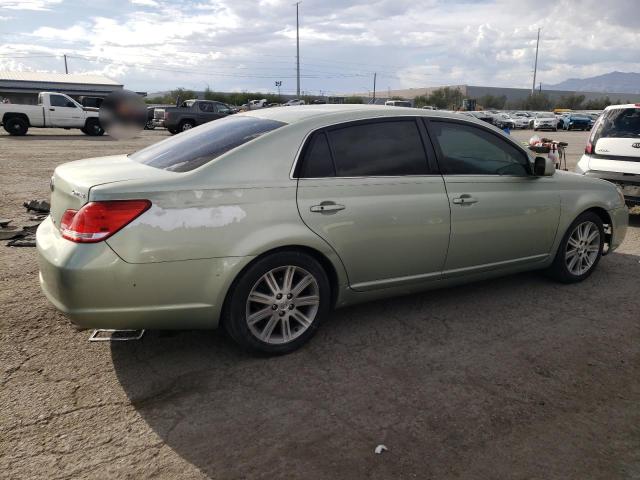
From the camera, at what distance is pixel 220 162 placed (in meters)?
3.44

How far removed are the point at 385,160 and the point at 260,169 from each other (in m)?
1.04

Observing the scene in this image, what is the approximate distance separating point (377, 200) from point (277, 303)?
1027 mm

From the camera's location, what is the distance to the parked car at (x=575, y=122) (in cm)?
4322

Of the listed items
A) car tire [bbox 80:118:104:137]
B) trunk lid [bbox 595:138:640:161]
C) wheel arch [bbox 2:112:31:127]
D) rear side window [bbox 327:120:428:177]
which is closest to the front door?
car tire [bbox 80:118:104:137]

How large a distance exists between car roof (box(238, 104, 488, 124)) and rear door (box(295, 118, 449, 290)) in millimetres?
66

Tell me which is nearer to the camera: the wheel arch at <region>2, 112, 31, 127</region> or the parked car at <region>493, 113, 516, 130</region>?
the wheel arch at <region>2, 112, 31, 127</region>

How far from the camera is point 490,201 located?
448 cm

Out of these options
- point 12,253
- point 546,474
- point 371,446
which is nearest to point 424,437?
point 371,446

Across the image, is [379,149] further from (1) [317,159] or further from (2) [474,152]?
(2) [474,152]

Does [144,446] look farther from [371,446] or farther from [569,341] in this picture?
[569,341]

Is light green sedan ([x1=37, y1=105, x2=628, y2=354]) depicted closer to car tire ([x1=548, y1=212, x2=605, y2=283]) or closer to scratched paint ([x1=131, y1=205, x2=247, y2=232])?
scratched paint ([x1=131, y1=205, x2=247, y2=232])

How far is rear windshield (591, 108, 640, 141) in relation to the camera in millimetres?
7836

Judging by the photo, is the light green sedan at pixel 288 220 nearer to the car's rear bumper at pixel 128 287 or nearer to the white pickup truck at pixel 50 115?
the car's rear bumper at pixel 128 287

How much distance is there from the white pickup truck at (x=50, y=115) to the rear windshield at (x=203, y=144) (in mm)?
22589
